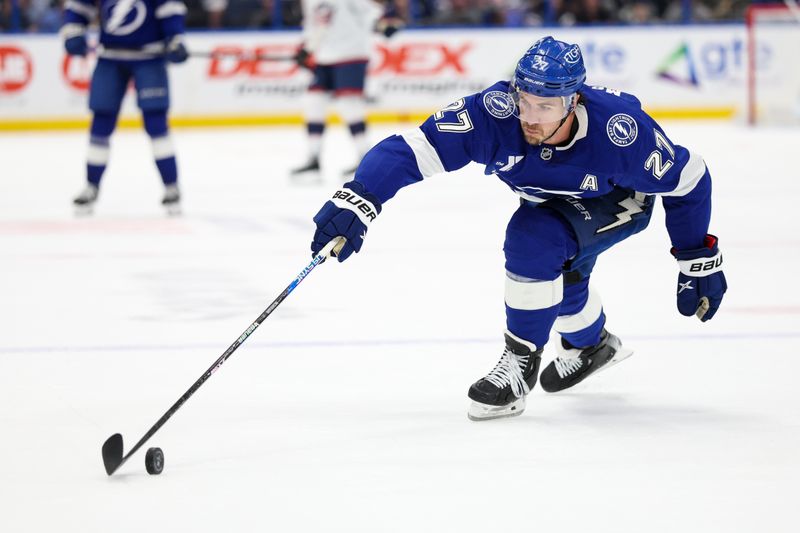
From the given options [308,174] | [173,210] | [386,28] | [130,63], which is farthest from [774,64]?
[130,63]

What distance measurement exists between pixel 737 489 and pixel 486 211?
4.19m

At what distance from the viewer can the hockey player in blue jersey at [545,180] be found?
2.64m

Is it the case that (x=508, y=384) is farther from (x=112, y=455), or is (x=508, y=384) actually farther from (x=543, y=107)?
(x=112, y=455)

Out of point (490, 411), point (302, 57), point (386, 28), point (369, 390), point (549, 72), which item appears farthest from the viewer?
point (302, 57)

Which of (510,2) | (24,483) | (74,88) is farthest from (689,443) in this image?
(510,2)

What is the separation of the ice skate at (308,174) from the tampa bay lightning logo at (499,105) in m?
4.97

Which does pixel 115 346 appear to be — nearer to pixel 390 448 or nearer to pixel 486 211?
pixel 390 448

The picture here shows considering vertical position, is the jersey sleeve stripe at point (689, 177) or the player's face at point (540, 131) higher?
the player's face at point (540, 131)

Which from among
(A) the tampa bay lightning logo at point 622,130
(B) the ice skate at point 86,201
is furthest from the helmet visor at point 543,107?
(B) the ice skate at point 86,201

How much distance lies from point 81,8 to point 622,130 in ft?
13.7

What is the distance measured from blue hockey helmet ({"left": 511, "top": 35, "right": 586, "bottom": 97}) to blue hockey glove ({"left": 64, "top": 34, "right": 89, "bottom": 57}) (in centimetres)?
407

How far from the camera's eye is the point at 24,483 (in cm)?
237

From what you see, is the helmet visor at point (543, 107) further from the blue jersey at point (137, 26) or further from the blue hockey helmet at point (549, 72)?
the blue jersey at point (137, 26)

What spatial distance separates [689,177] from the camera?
2838 mm
